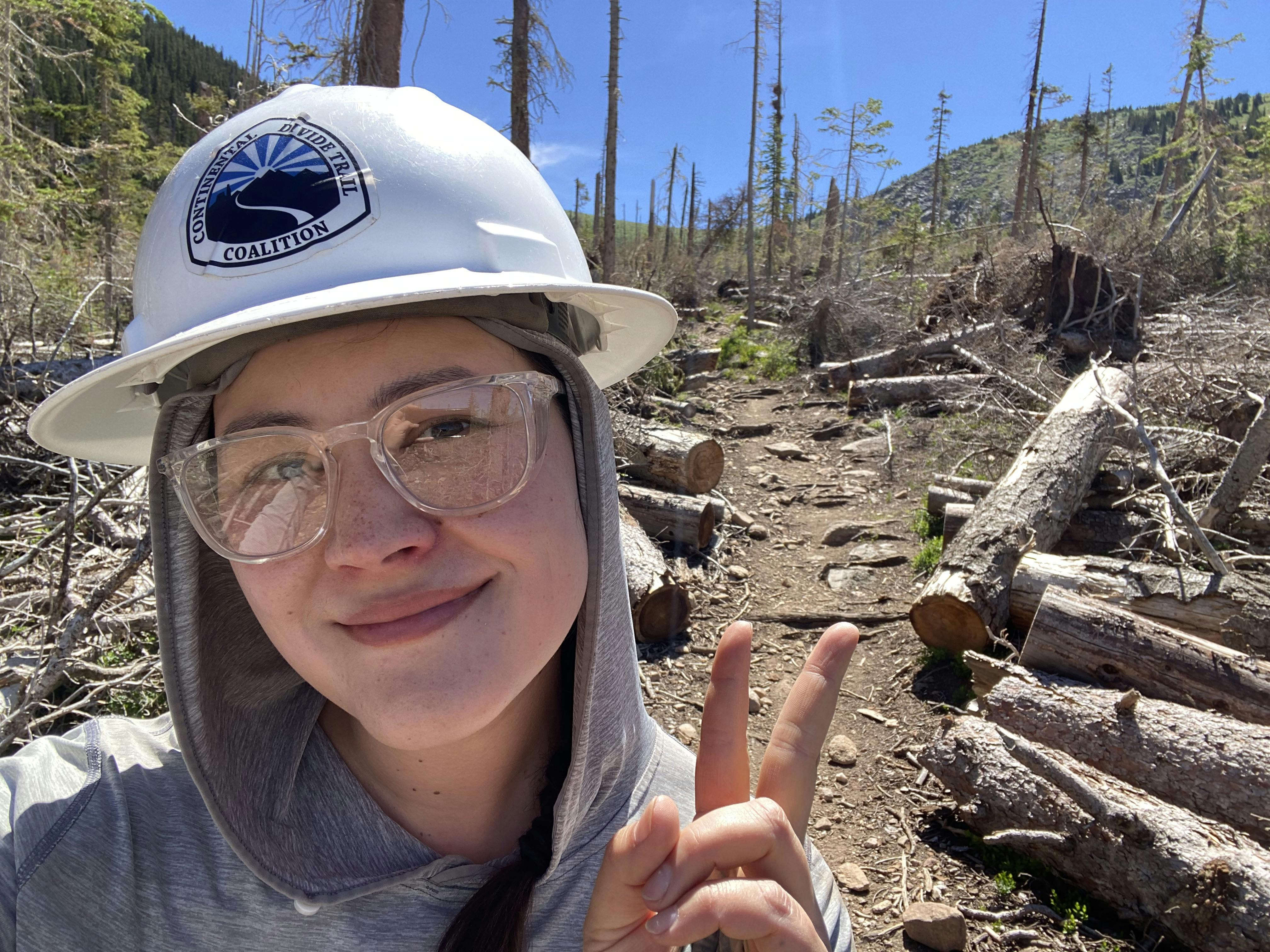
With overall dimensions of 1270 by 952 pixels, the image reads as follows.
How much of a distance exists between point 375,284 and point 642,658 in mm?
4071

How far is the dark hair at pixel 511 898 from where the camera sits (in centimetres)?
106

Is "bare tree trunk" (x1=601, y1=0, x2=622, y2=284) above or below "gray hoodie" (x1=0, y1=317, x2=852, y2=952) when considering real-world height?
above

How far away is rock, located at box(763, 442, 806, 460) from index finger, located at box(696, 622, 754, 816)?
765cm

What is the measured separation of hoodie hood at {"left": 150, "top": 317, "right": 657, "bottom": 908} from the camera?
1142 mm

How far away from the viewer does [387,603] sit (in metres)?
1.00

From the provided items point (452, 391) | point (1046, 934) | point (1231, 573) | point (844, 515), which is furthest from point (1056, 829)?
point (844, 515)

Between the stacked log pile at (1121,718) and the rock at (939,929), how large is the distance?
40cm

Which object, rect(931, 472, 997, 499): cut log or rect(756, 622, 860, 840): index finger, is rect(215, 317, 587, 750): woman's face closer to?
rect(756, 622, 860, 840): index finger

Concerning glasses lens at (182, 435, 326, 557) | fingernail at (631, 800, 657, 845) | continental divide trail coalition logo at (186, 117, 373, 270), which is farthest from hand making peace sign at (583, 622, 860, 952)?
continental divide trail coalition logo at (186, 117, 373, 270)

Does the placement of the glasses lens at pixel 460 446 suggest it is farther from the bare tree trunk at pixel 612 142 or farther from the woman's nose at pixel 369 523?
the bare tree trunk at pixel 612 142

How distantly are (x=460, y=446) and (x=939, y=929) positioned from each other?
2737mm

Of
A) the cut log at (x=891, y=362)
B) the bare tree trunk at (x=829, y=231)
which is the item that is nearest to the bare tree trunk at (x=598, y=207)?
the bare tree trunk at (x=829, y=231)

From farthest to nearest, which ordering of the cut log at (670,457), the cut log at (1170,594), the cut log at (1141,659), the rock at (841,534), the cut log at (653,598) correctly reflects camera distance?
the cut log at (670,457) < the rock at (841,534) < the cut log at (653,598) < the cut log at (1170,594) < the cut log at (1141,659)

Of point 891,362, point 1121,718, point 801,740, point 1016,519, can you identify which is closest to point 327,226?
point 801,740
